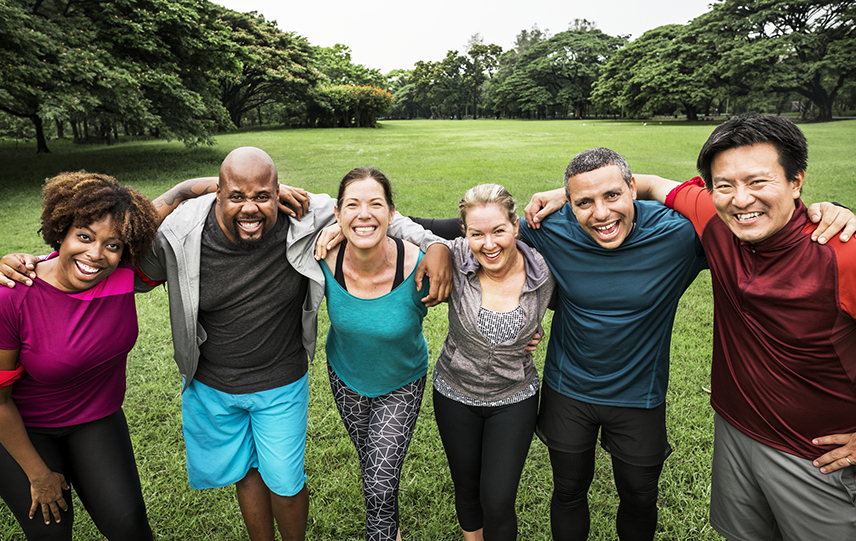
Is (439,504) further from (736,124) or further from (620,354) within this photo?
(736,124)

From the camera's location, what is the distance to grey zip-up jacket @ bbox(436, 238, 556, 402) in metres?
2.62

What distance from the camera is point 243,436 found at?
2842mm

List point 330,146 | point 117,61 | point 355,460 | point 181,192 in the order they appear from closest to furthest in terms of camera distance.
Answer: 1. point 181,192
2. point 355,460
3. point 117,61
4. point 330,146

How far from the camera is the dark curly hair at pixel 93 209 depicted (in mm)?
2320

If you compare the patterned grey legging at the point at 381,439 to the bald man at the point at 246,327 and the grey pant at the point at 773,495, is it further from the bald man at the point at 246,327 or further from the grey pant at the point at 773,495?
the grey pant at the point at 773,495

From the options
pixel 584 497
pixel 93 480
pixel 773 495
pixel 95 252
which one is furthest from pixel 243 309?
pixel 773 495

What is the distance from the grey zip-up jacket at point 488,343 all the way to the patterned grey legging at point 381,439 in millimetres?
330

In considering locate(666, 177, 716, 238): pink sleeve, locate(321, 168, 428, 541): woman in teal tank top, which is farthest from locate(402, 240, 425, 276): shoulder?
locate(666, 177, 716, 238): pink sleeve

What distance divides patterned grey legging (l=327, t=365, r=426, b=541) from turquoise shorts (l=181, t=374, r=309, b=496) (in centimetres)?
31

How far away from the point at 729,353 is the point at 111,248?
120 inches

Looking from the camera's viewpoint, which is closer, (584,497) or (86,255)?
(86,255)

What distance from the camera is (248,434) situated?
113 inches

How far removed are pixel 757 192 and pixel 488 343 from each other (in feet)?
4.55

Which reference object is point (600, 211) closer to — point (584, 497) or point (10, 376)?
point (584, 497)
